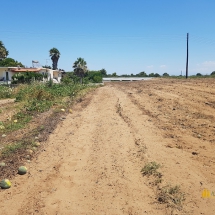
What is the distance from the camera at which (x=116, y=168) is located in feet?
17.0

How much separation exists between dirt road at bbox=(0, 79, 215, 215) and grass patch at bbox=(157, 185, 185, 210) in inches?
2.9

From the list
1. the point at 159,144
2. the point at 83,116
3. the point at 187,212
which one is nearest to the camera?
the point at 187,212

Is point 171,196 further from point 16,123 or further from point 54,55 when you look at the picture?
point 54,55

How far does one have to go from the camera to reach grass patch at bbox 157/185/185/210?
3.78 metres

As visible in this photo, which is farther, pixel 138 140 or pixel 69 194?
pixel 138 140

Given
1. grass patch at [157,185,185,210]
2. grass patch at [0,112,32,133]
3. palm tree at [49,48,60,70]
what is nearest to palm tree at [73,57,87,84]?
palm tree at [49,48,60,70]

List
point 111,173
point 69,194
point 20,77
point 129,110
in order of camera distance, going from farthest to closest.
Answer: point 20,77
point 129,110
point 111,173
point 69,194

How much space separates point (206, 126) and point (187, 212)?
4.59 m

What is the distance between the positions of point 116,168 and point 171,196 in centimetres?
146

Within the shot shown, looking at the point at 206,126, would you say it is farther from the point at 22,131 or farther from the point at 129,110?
the point at 22,131

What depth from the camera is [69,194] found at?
423 cm

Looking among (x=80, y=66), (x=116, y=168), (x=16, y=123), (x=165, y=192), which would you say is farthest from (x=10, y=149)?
(x=80, y=66)

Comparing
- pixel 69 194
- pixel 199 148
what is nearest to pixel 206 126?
pixel 199 148

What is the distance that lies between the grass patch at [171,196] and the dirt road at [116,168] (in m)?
0.07
